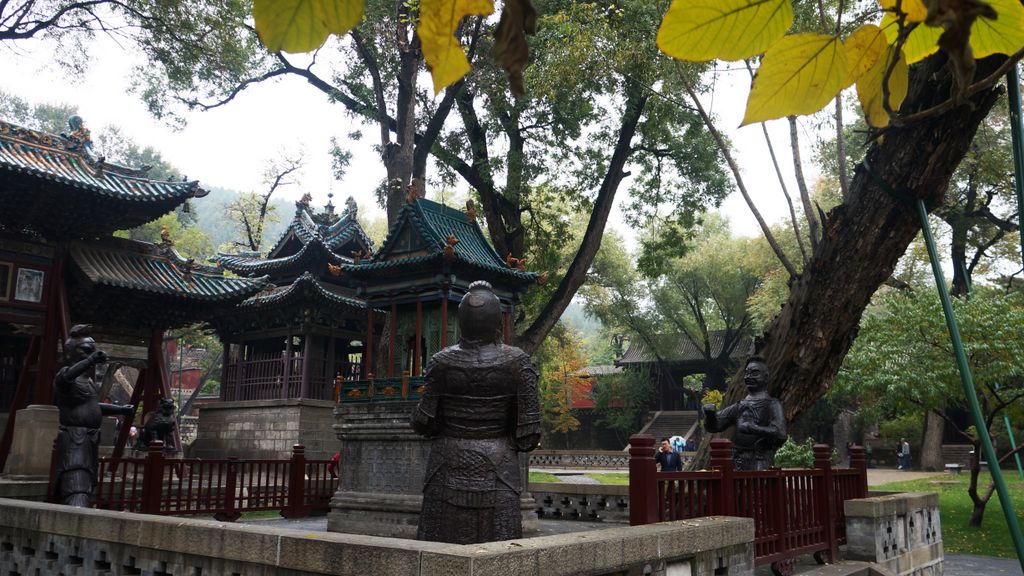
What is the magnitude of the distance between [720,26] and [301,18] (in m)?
0.53

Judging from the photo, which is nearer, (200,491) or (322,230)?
(200,491)

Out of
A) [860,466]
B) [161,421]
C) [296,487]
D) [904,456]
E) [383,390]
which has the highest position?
[383,390]

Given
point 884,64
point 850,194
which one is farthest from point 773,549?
point 884,64

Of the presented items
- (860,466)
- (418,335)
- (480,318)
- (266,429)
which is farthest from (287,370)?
(480,318)

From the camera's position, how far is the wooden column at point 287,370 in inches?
794

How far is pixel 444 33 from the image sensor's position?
94 cm

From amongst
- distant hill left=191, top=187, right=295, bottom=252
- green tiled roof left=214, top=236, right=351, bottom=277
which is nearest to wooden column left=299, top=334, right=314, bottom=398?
green tiled roof left=214, top=236, right=351, bottom=277

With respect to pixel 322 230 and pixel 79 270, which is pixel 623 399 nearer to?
pixel 322 230

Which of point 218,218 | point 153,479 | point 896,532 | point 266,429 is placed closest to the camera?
point 896,532

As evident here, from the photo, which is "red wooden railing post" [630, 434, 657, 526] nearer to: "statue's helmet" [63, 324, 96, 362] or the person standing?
"statue's helmet" [63, 324, 96, 362]

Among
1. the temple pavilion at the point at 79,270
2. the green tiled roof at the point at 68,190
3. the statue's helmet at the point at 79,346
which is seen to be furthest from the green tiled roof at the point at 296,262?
the statue's helmet at the point at 79,346

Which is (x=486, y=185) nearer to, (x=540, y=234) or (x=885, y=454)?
(x=540, y=234)

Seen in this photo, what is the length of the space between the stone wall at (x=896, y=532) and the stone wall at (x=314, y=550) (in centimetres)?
223

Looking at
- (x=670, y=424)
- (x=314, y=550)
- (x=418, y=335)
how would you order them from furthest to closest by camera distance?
(x=670, y=424), (x=418, y=335), (x=314, y=550)
